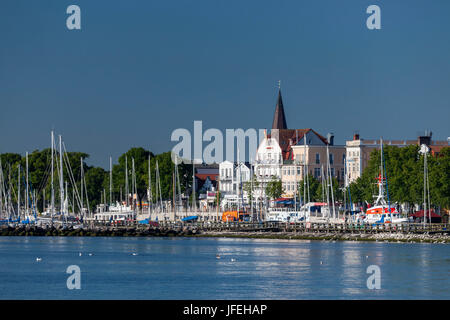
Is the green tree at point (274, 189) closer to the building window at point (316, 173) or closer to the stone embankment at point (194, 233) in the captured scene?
the building window at point (316, 173)

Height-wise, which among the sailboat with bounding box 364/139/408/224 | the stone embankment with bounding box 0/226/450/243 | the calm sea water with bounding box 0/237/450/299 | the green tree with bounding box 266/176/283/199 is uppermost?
the green tree with bounding box 266/176/283/199

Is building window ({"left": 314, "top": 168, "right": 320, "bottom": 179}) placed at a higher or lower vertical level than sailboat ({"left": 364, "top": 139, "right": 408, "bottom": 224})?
higher

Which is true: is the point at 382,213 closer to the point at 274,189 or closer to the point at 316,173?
the point at 274,189

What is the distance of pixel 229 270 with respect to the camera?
85875 mm

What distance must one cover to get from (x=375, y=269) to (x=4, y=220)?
101657mm

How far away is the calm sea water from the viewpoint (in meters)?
69.9

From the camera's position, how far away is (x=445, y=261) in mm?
93250

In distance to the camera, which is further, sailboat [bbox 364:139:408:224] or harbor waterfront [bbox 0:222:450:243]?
sailboat [bbox 364:139:408:224]

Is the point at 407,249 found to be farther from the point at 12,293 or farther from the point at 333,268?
the point at 12,293

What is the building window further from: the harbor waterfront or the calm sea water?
the calm sea water

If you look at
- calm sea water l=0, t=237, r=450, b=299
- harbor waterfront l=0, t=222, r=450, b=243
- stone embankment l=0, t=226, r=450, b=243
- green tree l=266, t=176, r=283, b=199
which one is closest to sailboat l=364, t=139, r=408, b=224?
harbor waterfront l=0, t=222, r=450, b=243

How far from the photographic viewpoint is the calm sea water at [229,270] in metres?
69.9

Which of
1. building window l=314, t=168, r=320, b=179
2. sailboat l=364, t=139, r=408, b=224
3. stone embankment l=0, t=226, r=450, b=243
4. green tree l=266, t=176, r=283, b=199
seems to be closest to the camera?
stone embankment l=0, t=226, r=450, b=243
